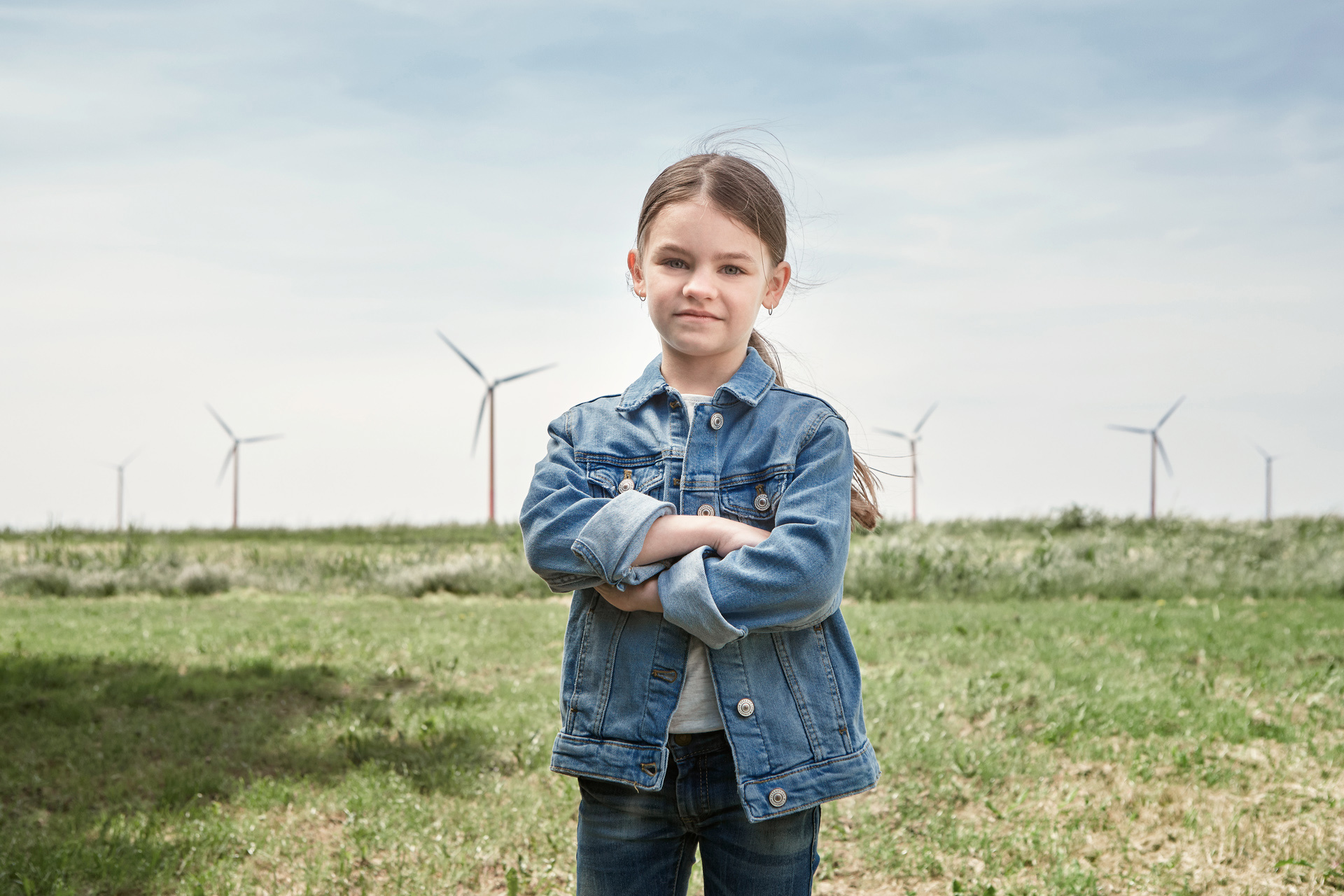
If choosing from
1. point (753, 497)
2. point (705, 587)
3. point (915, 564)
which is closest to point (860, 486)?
point (753, 497)

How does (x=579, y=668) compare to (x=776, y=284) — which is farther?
(x=776, y=284)

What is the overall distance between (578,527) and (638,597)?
210 mm

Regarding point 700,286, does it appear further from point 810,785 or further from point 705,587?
point 810,785

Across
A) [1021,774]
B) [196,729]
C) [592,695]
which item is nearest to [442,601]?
[196,729]

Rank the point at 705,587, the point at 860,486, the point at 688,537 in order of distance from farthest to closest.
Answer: the point at 860,486 < the point at 688,537 < the point at 705,587

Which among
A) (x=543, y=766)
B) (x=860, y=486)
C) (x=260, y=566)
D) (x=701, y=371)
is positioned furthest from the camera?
(x=260, y=566)

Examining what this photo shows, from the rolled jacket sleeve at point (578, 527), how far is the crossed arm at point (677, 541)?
2cm

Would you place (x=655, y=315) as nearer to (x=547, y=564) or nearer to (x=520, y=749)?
(x=547, y=564)

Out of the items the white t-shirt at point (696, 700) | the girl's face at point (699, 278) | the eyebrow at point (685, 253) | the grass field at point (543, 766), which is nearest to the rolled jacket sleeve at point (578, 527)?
the white t-shirt at point (696, 700)

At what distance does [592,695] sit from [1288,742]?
5.34 meters

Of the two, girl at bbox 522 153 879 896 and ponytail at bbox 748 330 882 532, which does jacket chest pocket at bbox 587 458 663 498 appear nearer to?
girl at bbox 522 153 879 896

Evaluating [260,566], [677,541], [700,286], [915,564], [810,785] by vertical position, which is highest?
[700,286]

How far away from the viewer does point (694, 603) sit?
220 cm

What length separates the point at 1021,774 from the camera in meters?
5.65
